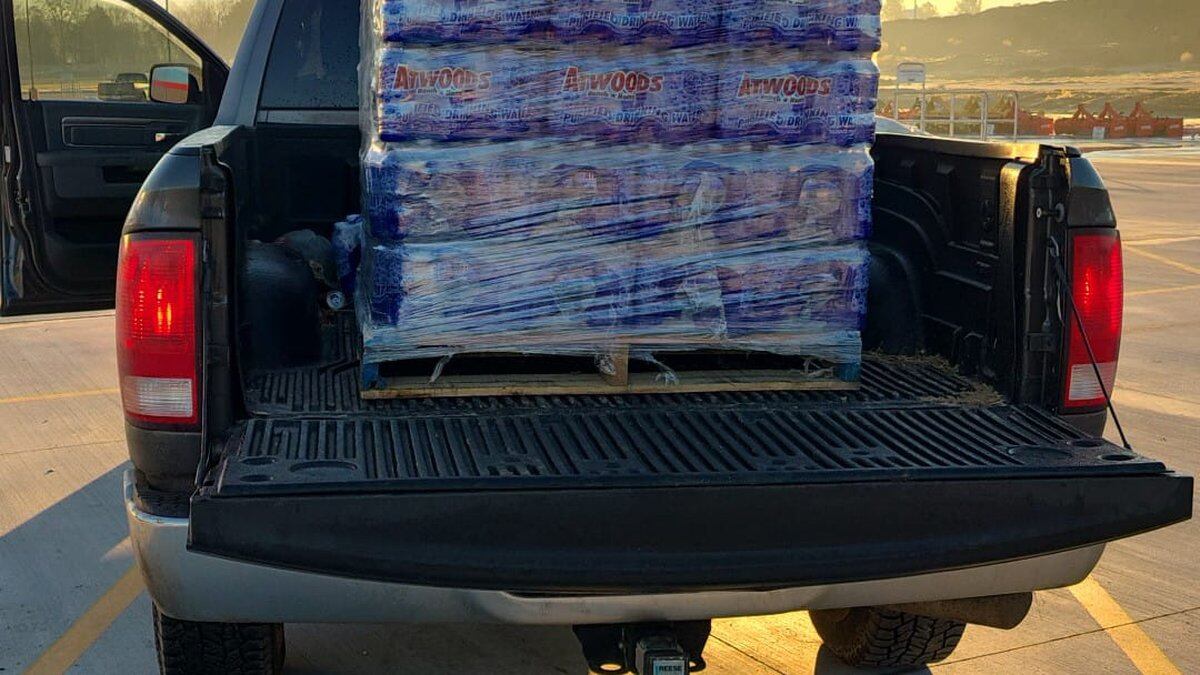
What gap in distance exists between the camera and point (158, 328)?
3145 mm

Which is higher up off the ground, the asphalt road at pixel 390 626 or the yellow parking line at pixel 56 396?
the asphalt road at pixel 390 626

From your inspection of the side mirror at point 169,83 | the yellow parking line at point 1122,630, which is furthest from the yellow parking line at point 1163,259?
the side mirror at point 169,83

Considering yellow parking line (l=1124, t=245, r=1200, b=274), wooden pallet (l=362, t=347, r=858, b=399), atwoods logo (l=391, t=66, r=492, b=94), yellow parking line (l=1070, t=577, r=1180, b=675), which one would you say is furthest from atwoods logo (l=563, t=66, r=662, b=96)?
yellow parking line (l=1124, t=245, r=1200, b=274)

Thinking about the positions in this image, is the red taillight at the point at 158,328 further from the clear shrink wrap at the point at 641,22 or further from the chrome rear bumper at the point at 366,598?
the clear shrink wrap at the point at 641,22

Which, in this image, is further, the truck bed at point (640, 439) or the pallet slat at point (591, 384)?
the pallet slat at point (591, 384)

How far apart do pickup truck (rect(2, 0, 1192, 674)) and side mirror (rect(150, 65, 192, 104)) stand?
1.69m

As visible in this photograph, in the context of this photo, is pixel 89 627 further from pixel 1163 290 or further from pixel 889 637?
pixel 1163 290

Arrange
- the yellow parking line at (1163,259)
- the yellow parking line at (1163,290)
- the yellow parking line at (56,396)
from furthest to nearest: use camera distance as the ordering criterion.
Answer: the yellow parking line at (1163,259) < the yellow parking line at (1163,290) < the yellow parking line at (56,396)

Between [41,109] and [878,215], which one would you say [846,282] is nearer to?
[878,215]

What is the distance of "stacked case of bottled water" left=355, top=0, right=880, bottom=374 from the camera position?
361 centimetres

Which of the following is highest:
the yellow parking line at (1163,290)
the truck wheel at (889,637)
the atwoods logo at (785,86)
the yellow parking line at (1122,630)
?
the atwoods logo at (785,86)

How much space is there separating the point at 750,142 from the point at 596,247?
518 mm

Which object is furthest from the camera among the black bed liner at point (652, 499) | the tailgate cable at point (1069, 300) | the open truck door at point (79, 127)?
the open truck door at point (79, 127)

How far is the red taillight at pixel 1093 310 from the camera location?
3480 mm
